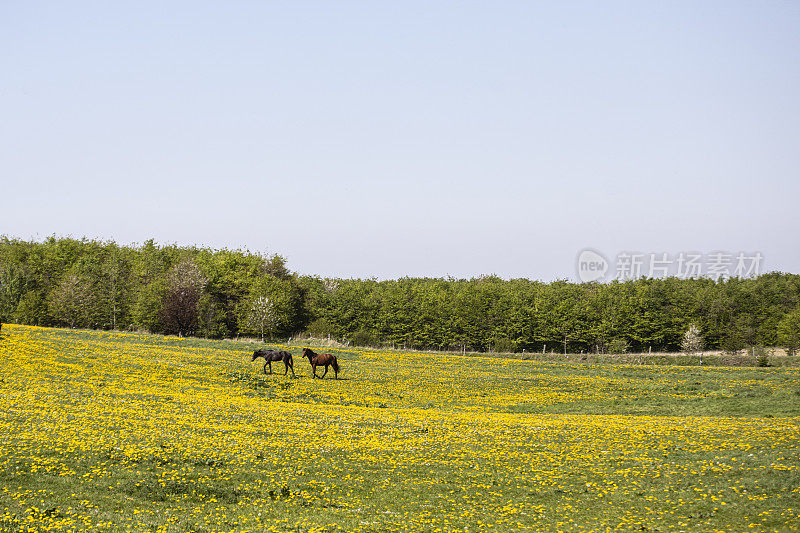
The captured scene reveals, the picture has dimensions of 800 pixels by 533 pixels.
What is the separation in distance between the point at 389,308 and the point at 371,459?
98.9 metres

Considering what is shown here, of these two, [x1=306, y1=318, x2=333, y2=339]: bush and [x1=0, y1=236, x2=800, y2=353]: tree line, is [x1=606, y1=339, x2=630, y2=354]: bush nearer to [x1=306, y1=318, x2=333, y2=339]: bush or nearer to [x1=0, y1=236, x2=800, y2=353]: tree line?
[x1=0, y1=236, x2=800, y2=353]: tree line

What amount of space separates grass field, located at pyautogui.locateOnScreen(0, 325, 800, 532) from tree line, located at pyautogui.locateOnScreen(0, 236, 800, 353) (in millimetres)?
68404

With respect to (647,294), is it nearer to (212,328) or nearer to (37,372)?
(212,328)

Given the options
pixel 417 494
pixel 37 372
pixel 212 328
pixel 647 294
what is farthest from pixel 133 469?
pixel 647 294

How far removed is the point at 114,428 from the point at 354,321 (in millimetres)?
99487

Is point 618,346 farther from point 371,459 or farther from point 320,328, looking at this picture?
point 371,459

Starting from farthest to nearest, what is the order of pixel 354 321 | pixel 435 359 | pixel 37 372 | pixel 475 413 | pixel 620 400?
pixel 354 321, pixel 435 359, pixel 620 400, pixel 37 372, pixel 475 413

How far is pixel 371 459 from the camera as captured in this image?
22.7m

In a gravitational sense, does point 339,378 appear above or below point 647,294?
below

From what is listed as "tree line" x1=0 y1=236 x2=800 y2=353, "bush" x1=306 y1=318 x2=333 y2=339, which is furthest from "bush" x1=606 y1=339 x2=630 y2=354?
"bush" x1=306 y1=318 x2=333 y2=339

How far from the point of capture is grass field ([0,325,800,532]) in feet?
52.8

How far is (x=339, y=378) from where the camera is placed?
51.0 metres

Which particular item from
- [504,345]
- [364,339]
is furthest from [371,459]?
[504,345]

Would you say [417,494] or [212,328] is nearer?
[417,494]
